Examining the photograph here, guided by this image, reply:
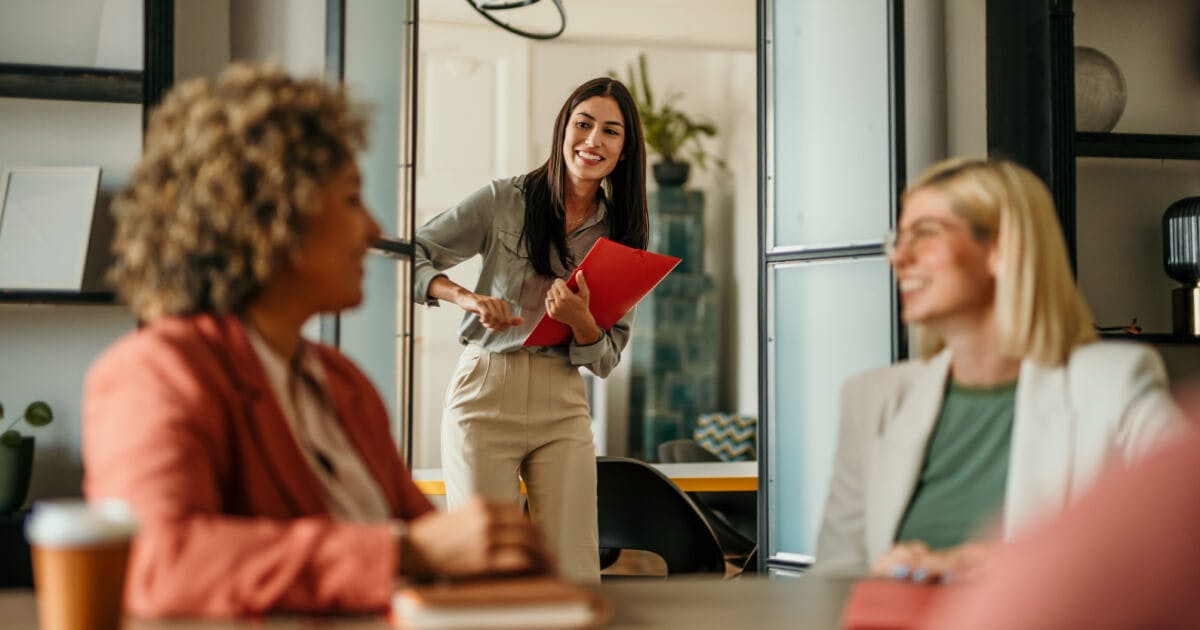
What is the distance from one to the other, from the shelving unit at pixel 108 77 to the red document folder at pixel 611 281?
89 cm

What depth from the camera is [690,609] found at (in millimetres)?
1208

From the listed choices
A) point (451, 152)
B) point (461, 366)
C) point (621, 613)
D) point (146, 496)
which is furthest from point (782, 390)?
point (451, 152)

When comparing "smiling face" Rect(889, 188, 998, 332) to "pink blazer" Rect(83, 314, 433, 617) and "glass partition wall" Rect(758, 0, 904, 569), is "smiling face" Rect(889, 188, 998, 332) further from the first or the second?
"glass partition wall" Rect(758, 0, 904, 569)

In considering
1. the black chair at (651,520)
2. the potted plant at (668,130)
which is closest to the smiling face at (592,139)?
the black chair at (651,520)

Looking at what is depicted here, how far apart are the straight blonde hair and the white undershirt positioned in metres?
0.82

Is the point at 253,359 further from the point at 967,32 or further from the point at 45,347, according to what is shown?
the point at 967,32

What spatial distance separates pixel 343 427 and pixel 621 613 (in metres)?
0.42

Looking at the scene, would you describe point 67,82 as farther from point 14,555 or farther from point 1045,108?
point 1045,108

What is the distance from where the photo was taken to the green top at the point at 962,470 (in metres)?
1.51

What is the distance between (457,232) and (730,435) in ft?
12.2

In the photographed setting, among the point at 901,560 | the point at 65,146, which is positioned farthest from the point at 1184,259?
the point at 65,146

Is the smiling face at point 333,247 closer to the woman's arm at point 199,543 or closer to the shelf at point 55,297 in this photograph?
the woman's arm at point 199,543

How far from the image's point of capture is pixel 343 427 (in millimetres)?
1396

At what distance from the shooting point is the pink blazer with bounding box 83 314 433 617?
1.10m
